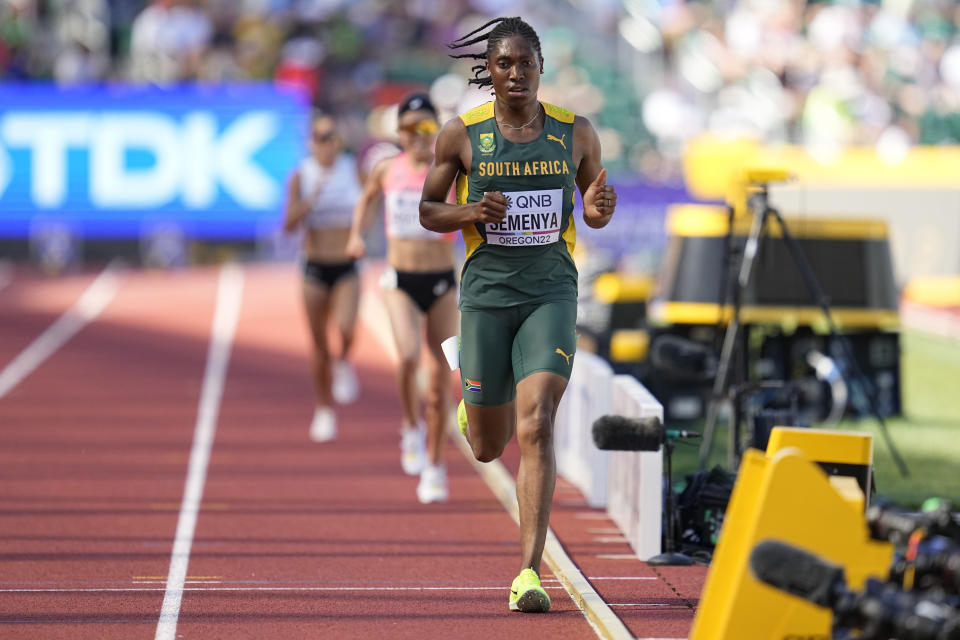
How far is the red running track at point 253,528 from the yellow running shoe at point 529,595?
56 millimetres

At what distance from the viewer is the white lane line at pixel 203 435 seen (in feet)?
20.5

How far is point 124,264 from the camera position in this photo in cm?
2373

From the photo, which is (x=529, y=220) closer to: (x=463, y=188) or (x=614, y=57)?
(x=463, y=188)

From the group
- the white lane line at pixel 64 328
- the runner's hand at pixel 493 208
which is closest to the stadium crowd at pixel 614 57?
the white lane line at pixel 64 328

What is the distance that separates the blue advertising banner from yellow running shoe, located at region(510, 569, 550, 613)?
56.5ft

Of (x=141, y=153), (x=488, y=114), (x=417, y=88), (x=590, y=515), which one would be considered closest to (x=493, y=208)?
(x=488, y=114)

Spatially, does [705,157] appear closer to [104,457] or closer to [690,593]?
[104,457]

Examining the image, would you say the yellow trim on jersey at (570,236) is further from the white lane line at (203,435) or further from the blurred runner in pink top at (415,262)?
the blurred runner in pink top at (415,262)

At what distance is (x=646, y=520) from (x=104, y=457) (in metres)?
4.47

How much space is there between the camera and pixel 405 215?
29.8ft

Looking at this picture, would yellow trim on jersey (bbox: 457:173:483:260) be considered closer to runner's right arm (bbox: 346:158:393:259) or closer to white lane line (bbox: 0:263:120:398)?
runner's right arm (bbox: 346:158:393:259)

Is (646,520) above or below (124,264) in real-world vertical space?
above

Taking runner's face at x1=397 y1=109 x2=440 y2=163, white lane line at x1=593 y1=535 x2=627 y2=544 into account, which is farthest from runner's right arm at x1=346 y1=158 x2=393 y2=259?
white lane line at x1=593 y1=535 x2=627 y2=544

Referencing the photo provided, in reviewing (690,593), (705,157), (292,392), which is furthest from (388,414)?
(705,157)
